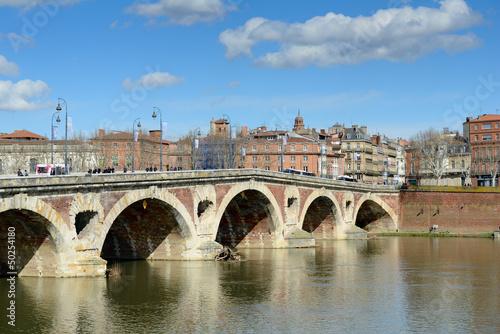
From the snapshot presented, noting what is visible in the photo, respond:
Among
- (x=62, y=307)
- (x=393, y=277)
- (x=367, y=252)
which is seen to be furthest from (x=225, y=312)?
(x=367, y=252)

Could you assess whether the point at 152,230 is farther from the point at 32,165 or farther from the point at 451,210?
the point at 32,165

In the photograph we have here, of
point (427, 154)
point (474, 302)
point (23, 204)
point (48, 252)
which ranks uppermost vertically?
point (427, 154)

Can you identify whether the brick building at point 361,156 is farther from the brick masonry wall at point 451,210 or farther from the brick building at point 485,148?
the brick masonry wall at point 451,210

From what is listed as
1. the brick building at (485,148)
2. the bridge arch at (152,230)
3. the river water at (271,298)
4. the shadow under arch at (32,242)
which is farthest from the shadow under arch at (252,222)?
the brick building at (485,148)

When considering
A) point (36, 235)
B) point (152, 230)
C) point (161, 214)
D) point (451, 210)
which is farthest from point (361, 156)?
point (36, 235)

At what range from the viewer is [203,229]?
187 ft

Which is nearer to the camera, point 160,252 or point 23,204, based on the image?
point 23,204

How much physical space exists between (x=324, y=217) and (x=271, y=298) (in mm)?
43212

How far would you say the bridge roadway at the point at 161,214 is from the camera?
4225 cm

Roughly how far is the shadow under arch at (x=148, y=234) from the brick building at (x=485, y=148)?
232 feet

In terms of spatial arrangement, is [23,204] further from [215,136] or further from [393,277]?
[215,136]

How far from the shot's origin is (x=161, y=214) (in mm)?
54531

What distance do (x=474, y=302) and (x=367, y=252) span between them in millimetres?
28079

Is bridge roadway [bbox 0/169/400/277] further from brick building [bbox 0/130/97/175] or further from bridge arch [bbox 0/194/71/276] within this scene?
brick building [bbox 0/130/97/175]
